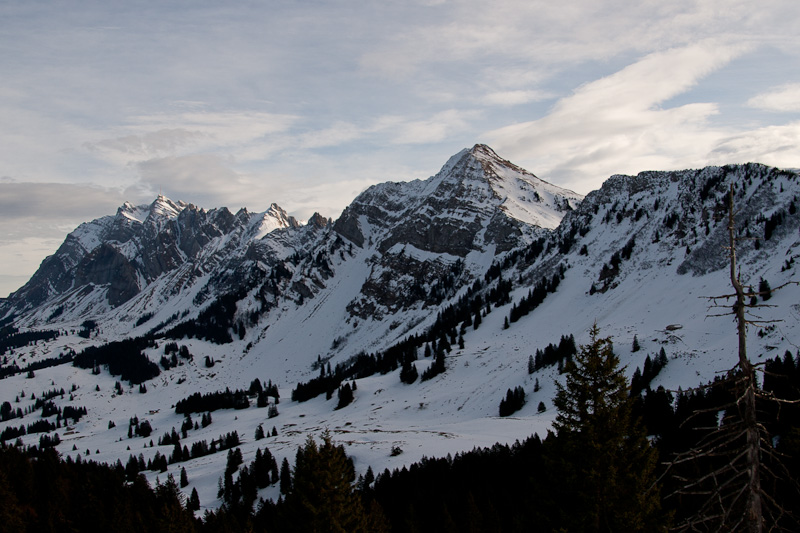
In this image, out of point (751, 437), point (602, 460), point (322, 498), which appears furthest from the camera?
point (322, 498)

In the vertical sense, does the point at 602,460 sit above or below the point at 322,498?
above

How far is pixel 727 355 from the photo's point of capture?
78.1 metres

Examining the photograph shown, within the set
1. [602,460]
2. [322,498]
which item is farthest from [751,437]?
[322,498]

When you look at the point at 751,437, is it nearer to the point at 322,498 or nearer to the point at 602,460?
the point at 602,460

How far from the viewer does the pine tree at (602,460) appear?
56.6ft

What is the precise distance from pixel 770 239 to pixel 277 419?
126 metres

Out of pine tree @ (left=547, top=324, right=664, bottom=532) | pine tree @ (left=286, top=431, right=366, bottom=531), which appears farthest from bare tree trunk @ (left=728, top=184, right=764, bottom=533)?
pine tree @ (left=286, top=431, right=366, bottom=531)

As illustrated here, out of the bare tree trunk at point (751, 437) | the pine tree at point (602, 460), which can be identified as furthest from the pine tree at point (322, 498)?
the bare tree trunk at point (751, 437)

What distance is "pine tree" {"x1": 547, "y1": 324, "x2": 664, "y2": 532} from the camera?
17250 millimetres

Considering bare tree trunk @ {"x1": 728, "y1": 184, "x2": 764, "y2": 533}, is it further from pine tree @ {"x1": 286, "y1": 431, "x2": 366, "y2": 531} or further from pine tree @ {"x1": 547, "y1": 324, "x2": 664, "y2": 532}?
pine tree @ {"x1": 286, "y1": 431, "x2": 366, "y2": 531}

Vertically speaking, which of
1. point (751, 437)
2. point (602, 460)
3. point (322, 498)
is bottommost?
point (322, 498)

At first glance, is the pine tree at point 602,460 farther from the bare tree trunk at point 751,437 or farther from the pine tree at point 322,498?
the pine tree at point 322,498

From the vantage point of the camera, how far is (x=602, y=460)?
58.3ft

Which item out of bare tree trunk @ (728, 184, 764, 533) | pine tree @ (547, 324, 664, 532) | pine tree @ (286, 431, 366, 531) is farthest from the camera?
pine tree @ (286, 431, 366, 531)
